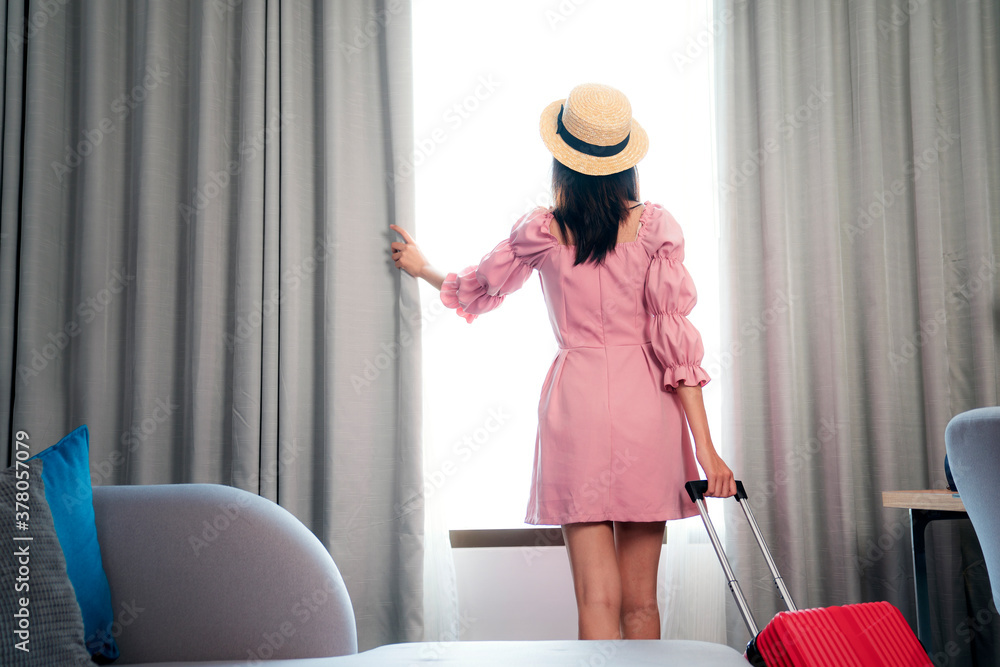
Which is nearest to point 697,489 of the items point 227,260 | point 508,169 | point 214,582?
point 214,582

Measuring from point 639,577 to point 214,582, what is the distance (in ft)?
3.02

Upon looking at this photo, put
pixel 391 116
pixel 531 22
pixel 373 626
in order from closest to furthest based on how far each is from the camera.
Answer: pixel 373 626
pixel 391 116
pixel 531 22

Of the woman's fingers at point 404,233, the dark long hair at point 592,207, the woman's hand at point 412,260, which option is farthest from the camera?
the woman's fingers at point 404,233

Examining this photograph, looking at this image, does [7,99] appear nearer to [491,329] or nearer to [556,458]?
[491,329]

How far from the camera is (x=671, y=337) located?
156cm

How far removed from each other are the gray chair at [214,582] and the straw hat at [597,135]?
3.48 feet

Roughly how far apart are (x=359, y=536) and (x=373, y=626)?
0.28 meters

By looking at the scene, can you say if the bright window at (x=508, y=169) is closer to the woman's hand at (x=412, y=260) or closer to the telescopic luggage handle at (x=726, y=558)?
the woman's hand at (x=412, y=260)

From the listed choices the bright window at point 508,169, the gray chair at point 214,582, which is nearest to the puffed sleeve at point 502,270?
the bright window at point 508,169

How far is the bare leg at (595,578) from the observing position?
1.48 meters

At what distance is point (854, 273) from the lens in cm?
232

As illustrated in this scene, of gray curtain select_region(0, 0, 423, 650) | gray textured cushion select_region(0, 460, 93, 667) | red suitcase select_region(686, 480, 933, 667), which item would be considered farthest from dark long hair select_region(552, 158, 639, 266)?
gray textured cushion select_region(0, 460, 93, 667)

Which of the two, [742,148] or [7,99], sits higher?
[7,99]

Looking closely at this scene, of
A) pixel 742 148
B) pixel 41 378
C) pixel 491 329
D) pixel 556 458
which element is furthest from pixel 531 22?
pixel 41 378
